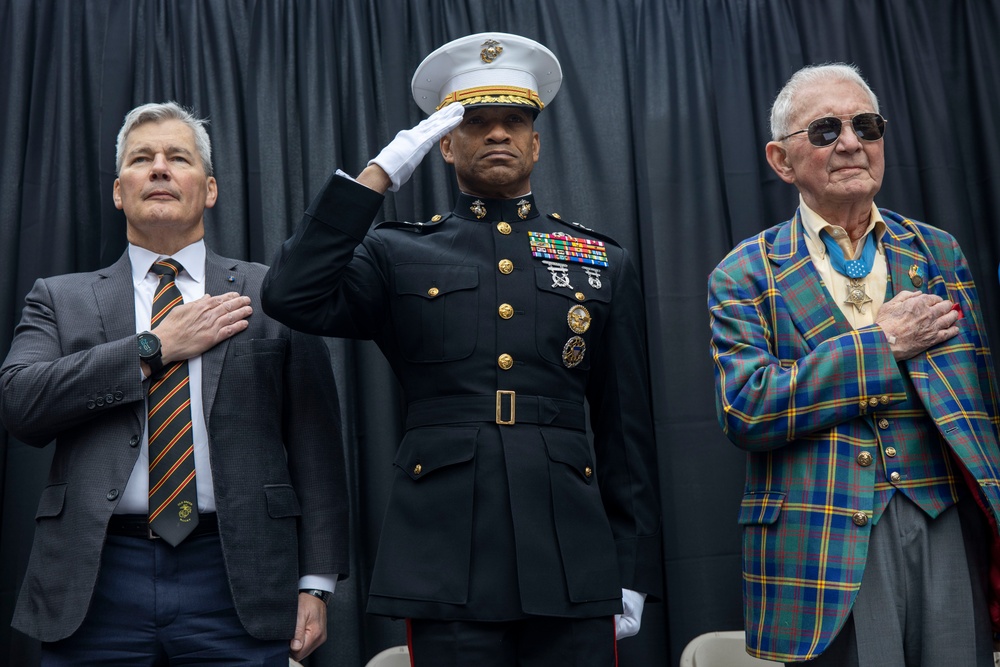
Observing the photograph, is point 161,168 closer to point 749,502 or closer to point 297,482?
point 297,482

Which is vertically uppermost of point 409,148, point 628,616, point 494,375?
point 409,148

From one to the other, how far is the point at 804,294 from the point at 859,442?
1.15 feet

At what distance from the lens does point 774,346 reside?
7.89 ft

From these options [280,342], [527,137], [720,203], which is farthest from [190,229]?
[720,203]

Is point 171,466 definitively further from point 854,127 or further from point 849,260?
point 854,127

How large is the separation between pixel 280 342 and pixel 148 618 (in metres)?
0.68

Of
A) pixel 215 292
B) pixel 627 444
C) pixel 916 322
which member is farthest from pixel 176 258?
pixel 916 322

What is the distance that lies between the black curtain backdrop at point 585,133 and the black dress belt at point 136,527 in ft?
3.41

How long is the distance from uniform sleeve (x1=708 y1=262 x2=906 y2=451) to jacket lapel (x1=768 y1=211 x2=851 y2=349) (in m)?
0.05

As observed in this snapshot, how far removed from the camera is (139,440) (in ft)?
7.71

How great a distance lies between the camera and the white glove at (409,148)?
2.32 m

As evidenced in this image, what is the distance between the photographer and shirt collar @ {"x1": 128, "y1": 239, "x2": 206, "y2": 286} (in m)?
2.63

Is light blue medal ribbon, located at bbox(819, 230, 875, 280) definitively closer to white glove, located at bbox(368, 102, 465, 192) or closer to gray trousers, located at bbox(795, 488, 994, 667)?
gray trousers, located at bbox(795, 488, 994, 667)

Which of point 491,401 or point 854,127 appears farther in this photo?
point 854,127
